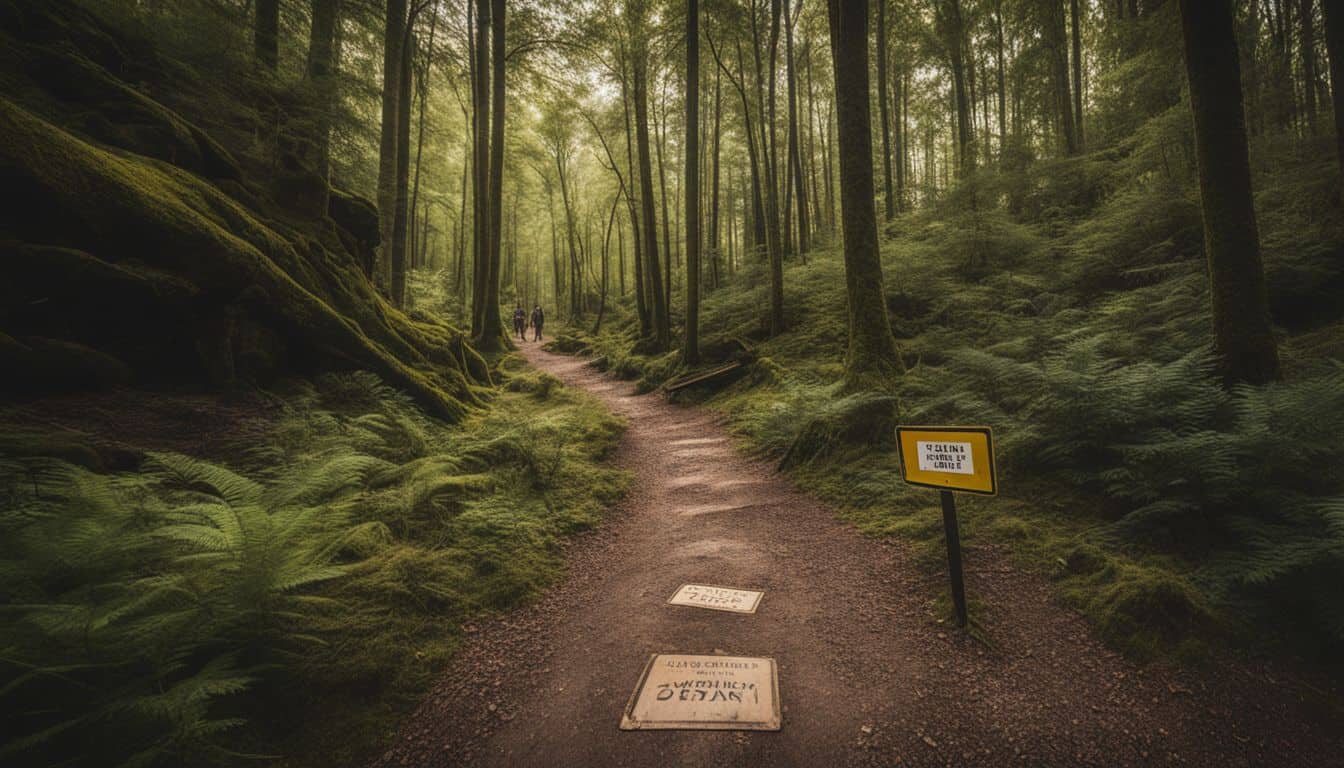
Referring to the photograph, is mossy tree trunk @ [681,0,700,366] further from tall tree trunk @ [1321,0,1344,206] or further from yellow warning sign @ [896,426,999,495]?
tall tree trunk @ [1321,0,1344,206]

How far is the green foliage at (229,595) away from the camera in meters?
1.93

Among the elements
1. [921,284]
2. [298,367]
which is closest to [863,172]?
[921,284]

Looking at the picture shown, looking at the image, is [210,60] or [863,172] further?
[863,172]

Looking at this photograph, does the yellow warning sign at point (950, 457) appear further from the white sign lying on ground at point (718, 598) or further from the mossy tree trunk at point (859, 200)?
the mossy tree trunk at point (859, 200)

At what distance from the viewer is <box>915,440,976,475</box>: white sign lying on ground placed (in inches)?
112

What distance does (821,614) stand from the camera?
332cm

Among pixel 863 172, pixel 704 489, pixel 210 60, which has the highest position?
pixel 210 60

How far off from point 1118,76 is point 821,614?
15398 millimetres

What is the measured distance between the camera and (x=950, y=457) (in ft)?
9.63

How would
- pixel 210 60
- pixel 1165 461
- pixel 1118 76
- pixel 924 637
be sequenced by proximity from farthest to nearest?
pixel 1118 76
pixel 210 60
pixel 1165 461
pixel 924 637

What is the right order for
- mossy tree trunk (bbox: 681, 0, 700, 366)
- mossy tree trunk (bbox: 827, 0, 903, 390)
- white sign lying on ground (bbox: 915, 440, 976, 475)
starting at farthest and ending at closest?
mossy tree trunk (bbox: 681, 0, 700, 366), mossy tree trunk (bbox: 827, 0, 903, 390), white sign lying on ground (bbox: 915, 440, 976, 475)

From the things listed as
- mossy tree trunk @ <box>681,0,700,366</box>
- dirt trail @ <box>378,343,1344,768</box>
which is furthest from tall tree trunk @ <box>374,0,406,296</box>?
dirt trail @ <box>378,343,1344,768</box>

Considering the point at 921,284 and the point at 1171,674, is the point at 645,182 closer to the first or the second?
the point at 921,284

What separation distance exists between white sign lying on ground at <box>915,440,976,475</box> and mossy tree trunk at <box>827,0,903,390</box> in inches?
185
